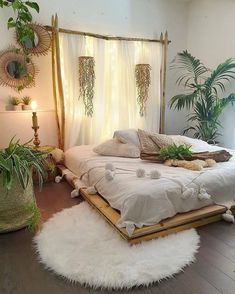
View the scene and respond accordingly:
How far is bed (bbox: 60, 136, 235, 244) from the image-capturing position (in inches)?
72.8

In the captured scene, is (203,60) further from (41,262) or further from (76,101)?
(41,262)

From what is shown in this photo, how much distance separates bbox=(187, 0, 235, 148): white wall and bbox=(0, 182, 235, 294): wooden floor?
2.13 meters

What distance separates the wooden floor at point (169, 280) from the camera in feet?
4.66

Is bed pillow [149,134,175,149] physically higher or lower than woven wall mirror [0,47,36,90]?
lower

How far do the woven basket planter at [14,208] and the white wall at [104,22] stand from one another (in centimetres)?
132

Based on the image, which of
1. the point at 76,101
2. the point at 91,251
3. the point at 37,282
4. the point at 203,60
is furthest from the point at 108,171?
the point at 203,60

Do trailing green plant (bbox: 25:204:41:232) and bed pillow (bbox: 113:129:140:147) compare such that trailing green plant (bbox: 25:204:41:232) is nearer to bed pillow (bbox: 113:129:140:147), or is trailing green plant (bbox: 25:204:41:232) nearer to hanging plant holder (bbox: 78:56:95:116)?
bed pillow (bbox: 113:129:140:147)

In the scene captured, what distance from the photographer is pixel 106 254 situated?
5.55ft

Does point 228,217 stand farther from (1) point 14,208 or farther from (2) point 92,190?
(1) point 14,208

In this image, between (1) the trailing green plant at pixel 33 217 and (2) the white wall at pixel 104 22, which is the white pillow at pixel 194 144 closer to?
(2) the white wall at pixel 104 22

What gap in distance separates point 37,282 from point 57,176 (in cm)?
180

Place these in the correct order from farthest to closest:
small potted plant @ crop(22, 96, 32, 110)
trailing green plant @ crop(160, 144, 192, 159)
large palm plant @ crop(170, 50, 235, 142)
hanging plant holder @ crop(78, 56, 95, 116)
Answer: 1. large palm plant @ crop(170, 50, 235, 142)
2. hanging plant holder @ crop(78, 56, 95, 116)
3. small potted plant @ crop(22, 96, 32, 110)
4. trailing green plant @ crop(160, 144, 192, 159)

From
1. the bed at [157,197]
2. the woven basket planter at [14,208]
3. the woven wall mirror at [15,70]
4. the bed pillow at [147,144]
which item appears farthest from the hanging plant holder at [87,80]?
the woven basket planter at [14,208]

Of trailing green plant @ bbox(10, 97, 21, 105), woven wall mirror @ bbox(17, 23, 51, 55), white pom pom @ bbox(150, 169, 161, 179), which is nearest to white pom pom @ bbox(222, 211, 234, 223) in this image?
white pom pom @ bbox(150, 169, 161, 179)
